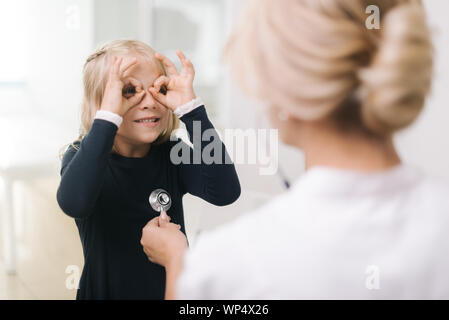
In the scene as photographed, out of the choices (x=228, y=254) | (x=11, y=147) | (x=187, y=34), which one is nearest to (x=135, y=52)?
(x=228, y=254)

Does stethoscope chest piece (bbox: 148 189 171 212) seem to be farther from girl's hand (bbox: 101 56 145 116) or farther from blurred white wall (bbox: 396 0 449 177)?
blurred white wall (bbox: 396 0 449 177)

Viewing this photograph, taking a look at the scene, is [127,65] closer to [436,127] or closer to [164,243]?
[164,243]

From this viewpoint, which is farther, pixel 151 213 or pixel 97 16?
pixel 97 16

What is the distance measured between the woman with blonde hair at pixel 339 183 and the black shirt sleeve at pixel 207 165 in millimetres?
337

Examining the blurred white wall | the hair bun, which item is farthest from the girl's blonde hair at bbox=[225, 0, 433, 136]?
the blurred white wall

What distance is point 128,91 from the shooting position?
785 mm

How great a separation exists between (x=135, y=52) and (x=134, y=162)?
0.64ft

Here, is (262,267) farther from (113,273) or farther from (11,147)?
(11,147)

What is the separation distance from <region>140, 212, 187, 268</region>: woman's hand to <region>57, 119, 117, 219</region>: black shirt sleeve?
0.11 meters

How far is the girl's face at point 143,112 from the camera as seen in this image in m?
0.77

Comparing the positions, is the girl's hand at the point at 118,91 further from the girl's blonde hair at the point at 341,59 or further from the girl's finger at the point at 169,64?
the girl's blonde hair at the point at 341,59

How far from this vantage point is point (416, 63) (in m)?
0.40

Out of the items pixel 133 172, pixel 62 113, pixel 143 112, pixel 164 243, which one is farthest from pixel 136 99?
pixel 62 113

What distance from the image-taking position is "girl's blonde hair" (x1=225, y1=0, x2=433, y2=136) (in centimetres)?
40
